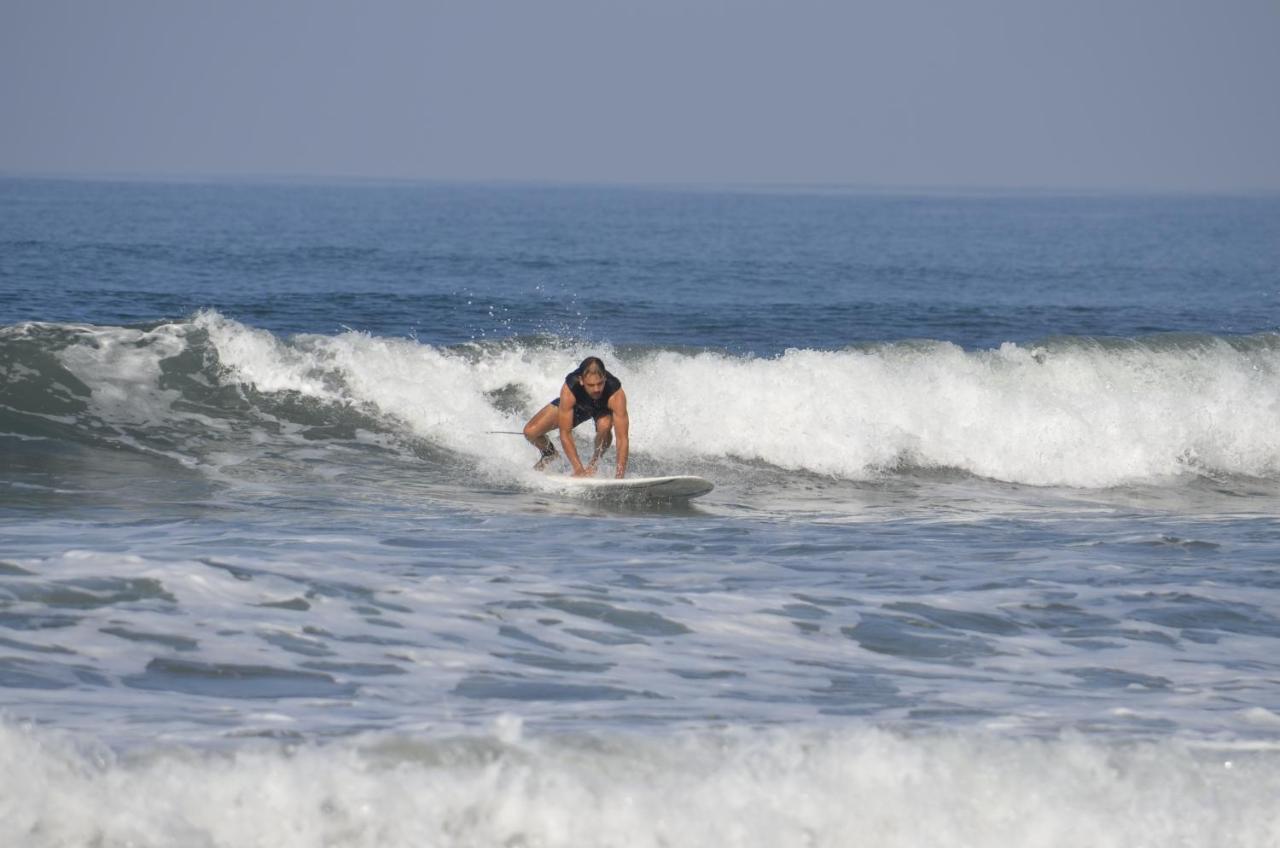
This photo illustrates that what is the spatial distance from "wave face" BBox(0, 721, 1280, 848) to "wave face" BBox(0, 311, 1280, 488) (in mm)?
8387

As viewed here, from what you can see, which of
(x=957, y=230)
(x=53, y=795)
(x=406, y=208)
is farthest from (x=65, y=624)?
(x=406, y=208)

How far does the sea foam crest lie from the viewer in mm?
16453

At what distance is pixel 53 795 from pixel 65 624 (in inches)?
91.4

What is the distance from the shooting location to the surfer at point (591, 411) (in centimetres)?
1316

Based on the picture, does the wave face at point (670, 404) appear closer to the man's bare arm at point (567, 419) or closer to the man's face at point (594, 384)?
the man's bare arm at point (567, 419)

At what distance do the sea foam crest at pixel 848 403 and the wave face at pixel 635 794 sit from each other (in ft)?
28.9

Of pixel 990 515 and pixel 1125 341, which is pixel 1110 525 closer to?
pixel 990 515

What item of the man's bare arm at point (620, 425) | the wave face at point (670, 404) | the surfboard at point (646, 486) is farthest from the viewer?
the wave face at point (670, 404)

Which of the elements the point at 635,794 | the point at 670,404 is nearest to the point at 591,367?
the point at 670,404

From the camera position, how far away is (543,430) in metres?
13.8

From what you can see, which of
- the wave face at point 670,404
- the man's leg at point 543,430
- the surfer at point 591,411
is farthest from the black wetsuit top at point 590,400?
the wave face at point 670,404

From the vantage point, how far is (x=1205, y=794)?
6.37 metres

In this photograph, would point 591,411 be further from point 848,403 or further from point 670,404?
point 848,403

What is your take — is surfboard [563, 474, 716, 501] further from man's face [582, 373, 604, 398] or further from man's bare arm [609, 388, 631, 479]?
man's face [582, 373, 604, 398]
